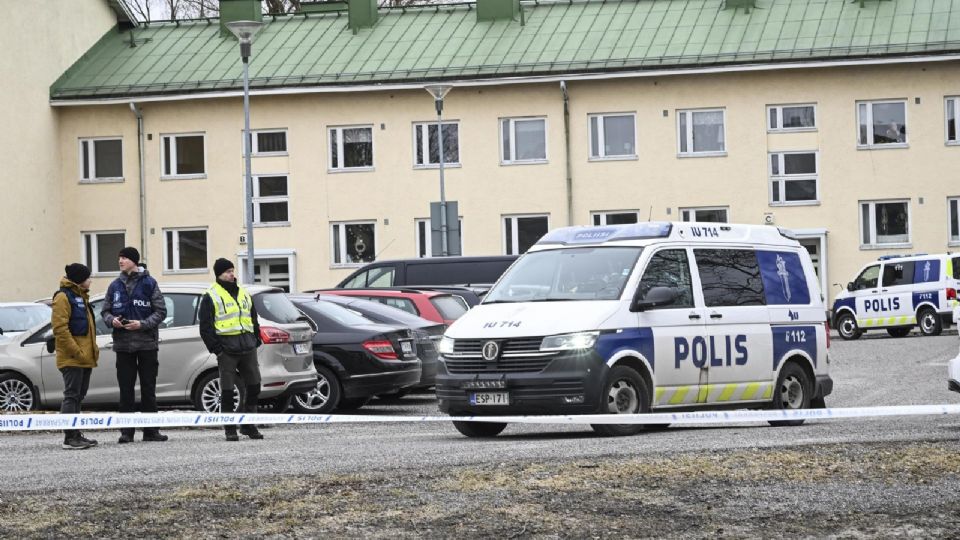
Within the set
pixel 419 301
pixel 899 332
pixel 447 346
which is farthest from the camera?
pixel 899 332

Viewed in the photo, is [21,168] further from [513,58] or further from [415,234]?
[513,58]

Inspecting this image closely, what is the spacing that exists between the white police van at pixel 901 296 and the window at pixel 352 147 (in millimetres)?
14728

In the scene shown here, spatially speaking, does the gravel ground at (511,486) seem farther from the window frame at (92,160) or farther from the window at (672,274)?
the window frame at (92,160)

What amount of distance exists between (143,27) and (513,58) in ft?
42.4

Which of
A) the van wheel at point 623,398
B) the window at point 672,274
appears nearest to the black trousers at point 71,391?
the van wheel at point 623,398

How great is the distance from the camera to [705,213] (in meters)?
44.7

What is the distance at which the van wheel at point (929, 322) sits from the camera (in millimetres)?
36094

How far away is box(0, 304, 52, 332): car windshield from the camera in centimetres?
2361

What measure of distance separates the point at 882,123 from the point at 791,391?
1168 inches

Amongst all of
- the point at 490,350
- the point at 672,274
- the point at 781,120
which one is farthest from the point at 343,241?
the point at 490,350

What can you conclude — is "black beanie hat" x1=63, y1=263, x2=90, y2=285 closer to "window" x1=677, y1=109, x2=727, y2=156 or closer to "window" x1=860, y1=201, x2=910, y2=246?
"window" x1=677, y1=109, x2=727, y2=156

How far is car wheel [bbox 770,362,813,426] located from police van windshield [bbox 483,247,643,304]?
7.00 ft

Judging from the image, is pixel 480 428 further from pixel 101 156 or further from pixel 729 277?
pixel 101 156

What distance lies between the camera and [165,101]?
152 feet
